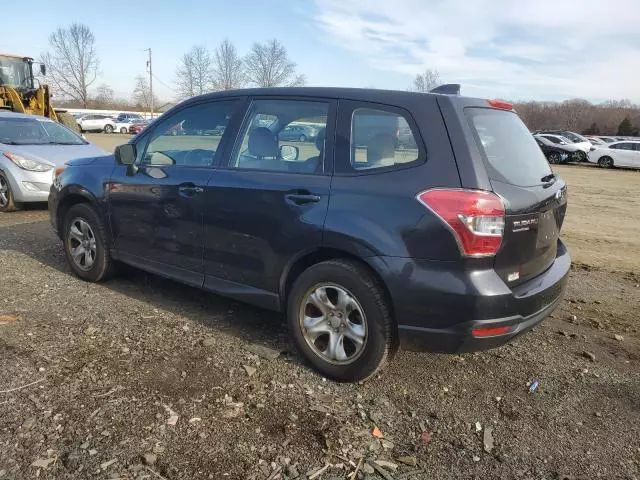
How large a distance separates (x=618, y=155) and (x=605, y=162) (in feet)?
2.34

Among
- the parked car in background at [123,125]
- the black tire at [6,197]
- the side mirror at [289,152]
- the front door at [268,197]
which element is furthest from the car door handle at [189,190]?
the parked car in background at [123,125]

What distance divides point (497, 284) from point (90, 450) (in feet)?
7.46

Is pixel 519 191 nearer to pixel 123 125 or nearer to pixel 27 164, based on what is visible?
pixel 27 164

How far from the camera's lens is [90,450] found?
102 inches

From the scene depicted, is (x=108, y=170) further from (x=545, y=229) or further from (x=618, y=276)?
(x=618, y=276)

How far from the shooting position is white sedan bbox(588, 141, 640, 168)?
25969 millimetres

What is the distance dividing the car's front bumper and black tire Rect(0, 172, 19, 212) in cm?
9

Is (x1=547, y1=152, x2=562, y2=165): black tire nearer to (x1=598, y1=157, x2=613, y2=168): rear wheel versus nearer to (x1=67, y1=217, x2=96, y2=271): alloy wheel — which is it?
(x1=598, y1=157, x2=613, y2=168): rear wheel

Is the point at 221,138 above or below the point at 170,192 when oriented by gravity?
above

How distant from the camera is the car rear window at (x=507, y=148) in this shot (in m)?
3.08

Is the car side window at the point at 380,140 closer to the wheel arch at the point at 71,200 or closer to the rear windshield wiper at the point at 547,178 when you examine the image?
the rear windshield wiper at the point at 547,178

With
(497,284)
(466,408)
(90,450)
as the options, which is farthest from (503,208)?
(90,450)

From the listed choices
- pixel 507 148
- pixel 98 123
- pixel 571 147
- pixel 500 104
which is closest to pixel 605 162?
pixel 571 147

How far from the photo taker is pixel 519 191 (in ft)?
10.1
